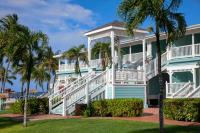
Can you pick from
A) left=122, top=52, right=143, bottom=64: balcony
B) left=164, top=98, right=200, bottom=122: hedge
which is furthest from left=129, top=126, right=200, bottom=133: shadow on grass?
left=122, top=52, right=143, bottom=64: balcony

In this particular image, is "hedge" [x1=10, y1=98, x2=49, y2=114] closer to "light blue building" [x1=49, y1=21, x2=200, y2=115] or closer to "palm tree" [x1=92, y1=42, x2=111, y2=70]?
"light blue building" [x1=49, y1=21, x2=200, y2=115]

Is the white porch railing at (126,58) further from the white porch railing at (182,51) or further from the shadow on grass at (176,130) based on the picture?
the shadow on grass at (176,130)

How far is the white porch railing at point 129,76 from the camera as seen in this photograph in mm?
27453

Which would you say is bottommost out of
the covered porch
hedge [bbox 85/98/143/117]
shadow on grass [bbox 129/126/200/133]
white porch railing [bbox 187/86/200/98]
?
shadow on grass [bbox 129/126/200/133]

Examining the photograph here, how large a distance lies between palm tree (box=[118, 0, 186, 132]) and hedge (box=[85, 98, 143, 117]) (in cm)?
971

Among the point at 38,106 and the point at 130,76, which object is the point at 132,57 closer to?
the point at 130,76

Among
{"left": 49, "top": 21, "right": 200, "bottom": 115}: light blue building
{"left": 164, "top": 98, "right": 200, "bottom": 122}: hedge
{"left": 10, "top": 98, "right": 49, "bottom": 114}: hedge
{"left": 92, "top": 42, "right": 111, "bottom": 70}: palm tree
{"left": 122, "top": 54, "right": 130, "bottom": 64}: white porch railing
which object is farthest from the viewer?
{"left": 122, "top": 54, "right": 130, "bottom": 64}: white porch railing

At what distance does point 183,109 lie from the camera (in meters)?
19.0

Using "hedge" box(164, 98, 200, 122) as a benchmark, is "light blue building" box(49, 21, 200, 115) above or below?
above

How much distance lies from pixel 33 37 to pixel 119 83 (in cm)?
910

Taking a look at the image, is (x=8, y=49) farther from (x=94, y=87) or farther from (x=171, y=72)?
(x=171, y=72)

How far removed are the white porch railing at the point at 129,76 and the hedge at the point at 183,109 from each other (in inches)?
301

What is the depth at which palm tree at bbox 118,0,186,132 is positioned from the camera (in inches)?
476

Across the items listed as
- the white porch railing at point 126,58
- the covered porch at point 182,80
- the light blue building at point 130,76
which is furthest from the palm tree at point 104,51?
the covered porch at point 182,80
